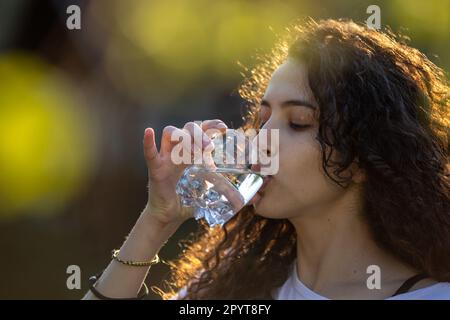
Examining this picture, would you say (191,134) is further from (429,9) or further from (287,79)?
(429,9)

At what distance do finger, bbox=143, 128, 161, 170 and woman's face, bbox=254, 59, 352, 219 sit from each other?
35cm

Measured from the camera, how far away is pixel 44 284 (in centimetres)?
551

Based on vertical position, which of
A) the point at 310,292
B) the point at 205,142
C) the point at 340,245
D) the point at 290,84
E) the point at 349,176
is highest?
the point at 290,84

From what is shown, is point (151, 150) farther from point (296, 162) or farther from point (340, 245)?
point (340, 245)

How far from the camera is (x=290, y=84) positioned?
2.33 metres

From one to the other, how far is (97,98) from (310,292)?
4074 millimetres

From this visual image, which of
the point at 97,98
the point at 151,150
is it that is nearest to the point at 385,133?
the point at 151,150

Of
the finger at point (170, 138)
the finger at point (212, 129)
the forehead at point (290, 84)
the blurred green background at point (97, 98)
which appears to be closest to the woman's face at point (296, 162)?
the forehead at point (290, 84)

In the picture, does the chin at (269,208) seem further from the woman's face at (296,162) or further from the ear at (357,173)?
the ear at (357,173)

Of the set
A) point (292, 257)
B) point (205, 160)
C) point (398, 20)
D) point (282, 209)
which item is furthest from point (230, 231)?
point (398, 20)

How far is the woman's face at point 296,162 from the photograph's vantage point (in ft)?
7.29

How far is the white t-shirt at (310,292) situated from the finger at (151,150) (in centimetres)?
66

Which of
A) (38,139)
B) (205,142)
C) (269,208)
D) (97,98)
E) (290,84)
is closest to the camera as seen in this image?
(205,142)

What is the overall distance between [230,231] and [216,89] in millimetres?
3238
